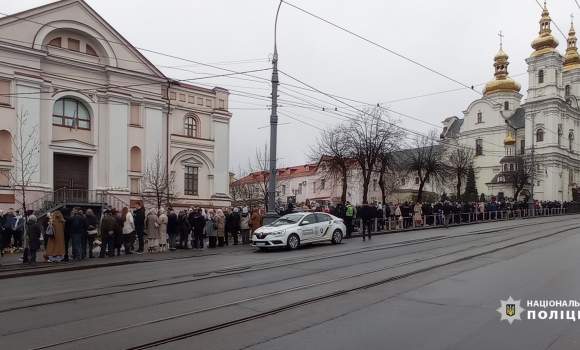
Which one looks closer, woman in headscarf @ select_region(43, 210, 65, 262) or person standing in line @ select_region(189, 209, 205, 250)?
woman in headscarf @ select_region(43, 210, 65, 262)

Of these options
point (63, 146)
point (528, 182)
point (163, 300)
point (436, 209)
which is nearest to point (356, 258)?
point (163, 300)

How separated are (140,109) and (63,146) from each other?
20.1 ft

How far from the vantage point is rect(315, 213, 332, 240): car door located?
69.2 ft

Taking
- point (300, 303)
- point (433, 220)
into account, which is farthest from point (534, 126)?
point (300, 303)

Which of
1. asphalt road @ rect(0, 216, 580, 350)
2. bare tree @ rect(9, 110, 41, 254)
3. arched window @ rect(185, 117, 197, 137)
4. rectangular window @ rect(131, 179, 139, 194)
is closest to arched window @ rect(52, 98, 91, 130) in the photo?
bare tree @ rect(9, 110, 41, 254)

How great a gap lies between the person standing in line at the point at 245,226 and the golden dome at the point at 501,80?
256 ft

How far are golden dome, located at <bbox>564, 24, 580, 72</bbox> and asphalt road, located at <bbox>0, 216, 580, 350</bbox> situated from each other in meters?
86.6

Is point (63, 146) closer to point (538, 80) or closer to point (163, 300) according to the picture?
point (163, 300)

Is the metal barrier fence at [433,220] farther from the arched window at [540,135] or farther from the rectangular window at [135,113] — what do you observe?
the arched window at [540,135]

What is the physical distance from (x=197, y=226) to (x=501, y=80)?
267 ft

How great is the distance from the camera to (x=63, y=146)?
34.5 meters

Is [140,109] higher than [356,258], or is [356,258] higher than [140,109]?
[140,109]

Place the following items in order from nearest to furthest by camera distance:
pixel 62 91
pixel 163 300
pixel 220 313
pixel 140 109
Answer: pixel 220 313 < pixel 163 300 < pixel 62 91 < pixel 140 109

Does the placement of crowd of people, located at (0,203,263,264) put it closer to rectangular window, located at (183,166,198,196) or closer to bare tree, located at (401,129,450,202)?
rectangular window, located at (183,166,198,196)
